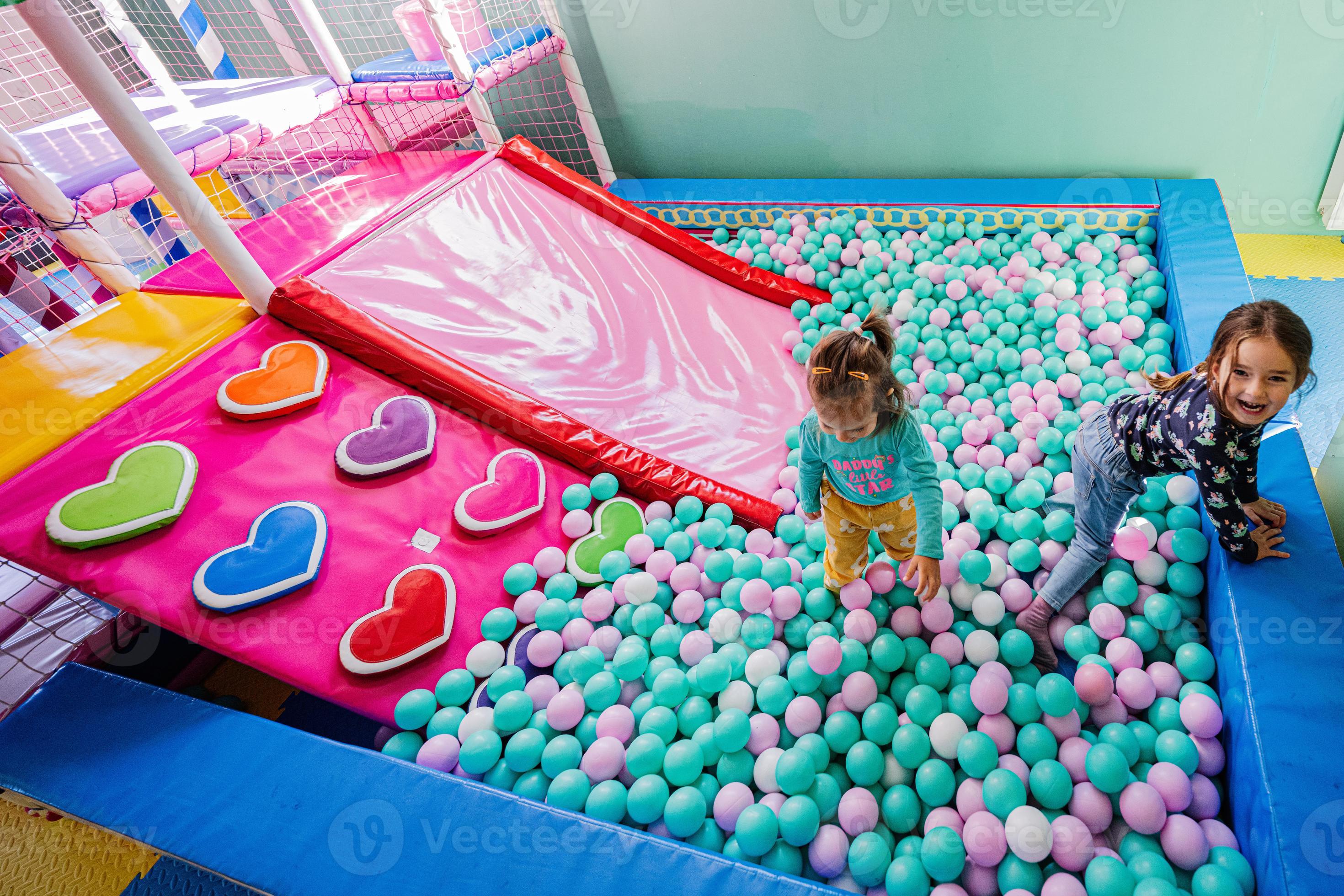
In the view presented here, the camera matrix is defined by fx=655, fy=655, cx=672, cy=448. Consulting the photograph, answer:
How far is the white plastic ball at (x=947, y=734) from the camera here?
1294 mm

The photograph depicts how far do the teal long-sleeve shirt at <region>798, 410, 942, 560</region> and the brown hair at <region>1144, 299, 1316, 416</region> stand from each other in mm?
478

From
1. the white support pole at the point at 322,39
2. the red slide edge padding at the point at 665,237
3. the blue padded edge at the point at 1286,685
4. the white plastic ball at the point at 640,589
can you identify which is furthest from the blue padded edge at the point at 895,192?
the white plastic ball at the point at 640,589

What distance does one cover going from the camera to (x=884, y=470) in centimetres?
135

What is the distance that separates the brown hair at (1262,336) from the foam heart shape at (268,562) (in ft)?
6.07

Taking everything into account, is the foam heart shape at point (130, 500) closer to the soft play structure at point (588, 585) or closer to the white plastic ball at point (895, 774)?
the soft play structure at point (588, 585)

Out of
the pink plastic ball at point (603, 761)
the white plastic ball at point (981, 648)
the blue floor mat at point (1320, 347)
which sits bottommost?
the blue floor mat at point (1320, 347)

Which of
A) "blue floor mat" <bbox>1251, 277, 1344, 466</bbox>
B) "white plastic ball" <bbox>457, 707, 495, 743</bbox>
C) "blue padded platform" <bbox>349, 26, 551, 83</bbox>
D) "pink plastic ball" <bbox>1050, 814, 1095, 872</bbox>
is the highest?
"blue padded platform" <bbox>349, 26, 551, 83</bbox>

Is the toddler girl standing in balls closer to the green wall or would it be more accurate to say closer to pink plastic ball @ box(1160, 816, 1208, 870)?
pink plastic ball @ box(1160, 816, 1208, 870)

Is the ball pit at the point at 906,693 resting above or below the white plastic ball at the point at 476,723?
below

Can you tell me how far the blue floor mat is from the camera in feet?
6.31

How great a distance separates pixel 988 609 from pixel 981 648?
0.11m

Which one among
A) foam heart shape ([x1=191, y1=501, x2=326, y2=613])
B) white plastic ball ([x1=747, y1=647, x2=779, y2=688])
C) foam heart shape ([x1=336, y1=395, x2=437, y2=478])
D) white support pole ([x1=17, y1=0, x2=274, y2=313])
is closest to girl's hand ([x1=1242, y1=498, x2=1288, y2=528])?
white plastic ball ([x1=747, y1=647, x2=779, y2=688])

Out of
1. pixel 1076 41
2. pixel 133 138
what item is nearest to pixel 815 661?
pixel 133 138

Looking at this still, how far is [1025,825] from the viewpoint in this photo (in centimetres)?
112
